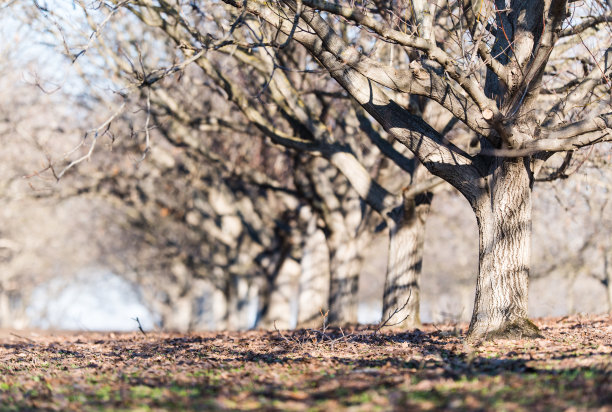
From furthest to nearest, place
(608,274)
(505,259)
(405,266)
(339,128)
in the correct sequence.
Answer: (608,274), (339,128), (405,266), (505,259)

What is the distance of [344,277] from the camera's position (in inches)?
519

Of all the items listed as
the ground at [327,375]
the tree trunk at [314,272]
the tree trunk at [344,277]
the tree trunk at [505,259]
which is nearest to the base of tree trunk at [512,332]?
the tree trunk at [505,259]

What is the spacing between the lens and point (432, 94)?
7.05 meters

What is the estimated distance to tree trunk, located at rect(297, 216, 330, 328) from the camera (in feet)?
47.5

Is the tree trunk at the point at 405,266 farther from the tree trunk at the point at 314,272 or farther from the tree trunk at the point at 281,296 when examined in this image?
the tree trunk at the point at 281,296

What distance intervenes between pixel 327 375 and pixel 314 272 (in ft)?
31.2

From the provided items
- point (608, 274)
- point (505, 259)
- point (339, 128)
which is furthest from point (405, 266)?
point (608, 274)

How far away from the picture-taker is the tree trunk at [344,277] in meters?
13.1

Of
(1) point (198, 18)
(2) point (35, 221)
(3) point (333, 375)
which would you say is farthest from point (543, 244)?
(2) point (35, 221)

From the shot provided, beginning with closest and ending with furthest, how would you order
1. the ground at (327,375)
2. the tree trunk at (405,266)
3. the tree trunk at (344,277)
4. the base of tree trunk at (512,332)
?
the ground at (327,375), the base of tree trunk at (512,332), the tree trunk at (405,266), the tree trunk at (344,277)

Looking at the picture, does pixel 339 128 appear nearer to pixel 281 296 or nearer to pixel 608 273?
pixel 281 296

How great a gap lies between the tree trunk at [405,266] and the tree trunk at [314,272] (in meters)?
4.17

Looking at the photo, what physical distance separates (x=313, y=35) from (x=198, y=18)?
20.1 ft

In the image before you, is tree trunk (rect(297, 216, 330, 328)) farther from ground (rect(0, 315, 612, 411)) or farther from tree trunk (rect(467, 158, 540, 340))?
tree trunk (rect(467, 158, 540, 340))
